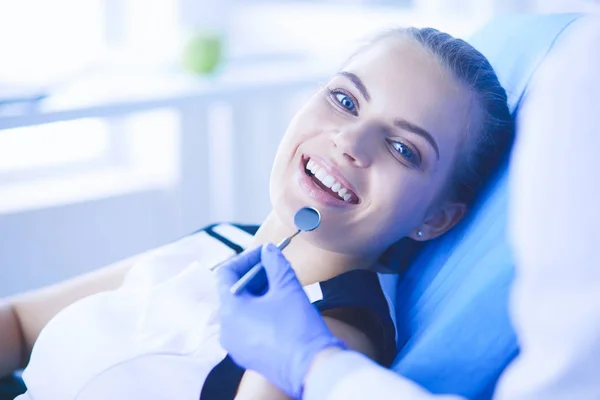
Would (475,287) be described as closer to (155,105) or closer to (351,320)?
(351,320)

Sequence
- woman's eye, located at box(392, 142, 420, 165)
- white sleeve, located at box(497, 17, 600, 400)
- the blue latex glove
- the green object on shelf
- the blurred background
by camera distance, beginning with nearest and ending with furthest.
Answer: white sleeve, located at box(497, 17, 600, 400) < the blue latex glove < woman's eye, located at box(392, 142, 420, 165) < the blurred background < the green object on shelf

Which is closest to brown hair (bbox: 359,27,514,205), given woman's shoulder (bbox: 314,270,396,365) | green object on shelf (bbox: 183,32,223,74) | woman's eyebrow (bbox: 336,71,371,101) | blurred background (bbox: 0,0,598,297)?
woman's eyebrow (bbox: 336,71,371,101)

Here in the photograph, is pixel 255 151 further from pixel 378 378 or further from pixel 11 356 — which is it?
pixel 378 378

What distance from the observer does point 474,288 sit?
811 millimetres

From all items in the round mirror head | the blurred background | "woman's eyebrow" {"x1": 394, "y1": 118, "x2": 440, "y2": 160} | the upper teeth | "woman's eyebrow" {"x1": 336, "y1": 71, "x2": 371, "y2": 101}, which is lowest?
the blurred background

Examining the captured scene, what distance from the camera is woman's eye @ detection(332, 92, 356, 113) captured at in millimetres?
994

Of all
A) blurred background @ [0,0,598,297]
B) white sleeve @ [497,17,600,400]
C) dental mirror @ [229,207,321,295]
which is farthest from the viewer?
blurred background @ [0,0,598,297]

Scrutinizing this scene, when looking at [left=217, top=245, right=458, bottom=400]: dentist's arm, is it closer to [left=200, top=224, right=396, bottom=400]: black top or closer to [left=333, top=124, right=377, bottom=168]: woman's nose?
[left=200, top=224, right=396, bottom=400]: black top

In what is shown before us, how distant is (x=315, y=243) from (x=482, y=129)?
0.28m

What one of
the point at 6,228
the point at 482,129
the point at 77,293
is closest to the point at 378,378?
the point at 482,129

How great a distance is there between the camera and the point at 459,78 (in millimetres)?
968

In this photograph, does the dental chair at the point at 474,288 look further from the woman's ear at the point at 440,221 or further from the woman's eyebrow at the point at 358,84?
the woman's eyebrow at the point at 358,84

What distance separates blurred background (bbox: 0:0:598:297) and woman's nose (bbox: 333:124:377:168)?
77cm

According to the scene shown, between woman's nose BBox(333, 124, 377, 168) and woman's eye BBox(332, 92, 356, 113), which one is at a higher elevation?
Result: woman's eye BBox(332, 92, 356, 113)
